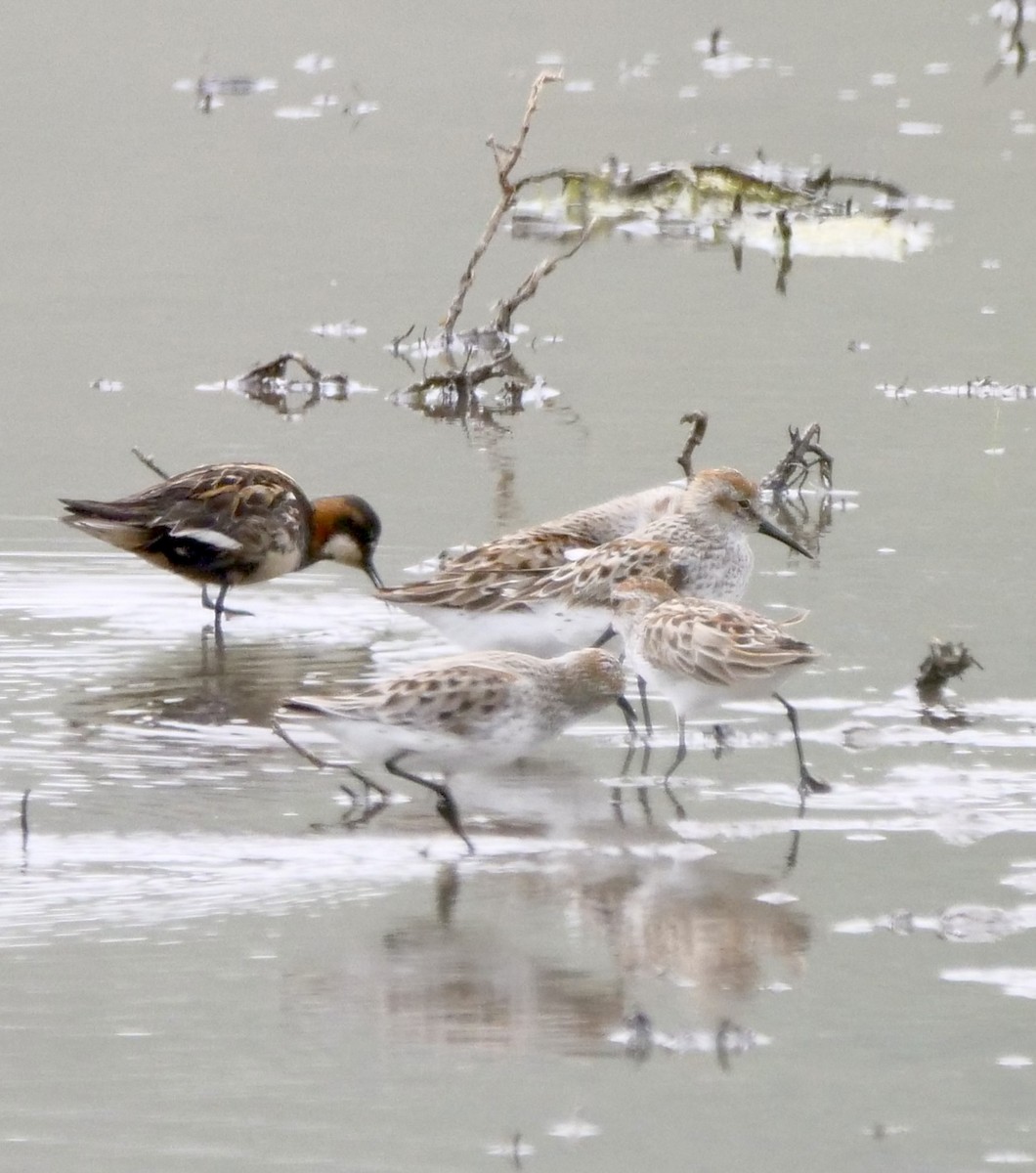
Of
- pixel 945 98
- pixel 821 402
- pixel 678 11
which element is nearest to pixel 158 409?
pixel 821 402

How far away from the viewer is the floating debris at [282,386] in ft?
45.0

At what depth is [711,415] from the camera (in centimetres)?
1301

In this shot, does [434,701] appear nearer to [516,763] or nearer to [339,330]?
[516,763]

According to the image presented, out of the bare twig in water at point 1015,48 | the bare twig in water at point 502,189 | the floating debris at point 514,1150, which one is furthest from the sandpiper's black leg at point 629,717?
the bare twig in water at point 1015,48

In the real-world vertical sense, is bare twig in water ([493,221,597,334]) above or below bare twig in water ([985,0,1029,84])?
below

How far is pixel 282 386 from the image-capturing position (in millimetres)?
13891

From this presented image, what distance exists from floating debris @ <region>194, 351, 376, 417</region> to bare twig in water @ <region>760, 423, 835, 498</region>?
124 inches

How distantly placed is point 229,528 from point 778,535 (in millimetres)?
2229

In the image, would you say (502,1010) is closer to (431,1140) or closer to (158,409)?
(431,1140)

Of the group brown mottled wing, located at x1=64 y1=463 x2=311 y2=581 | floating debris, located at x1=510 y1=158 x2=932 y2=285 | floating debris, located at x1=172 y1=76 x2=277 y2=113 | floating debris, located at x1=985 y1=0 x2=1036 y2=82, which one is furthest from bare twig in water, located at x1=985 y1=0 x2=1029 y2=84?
brown mottled wing, located at x1=64 y1=463 x2=311 y2=581

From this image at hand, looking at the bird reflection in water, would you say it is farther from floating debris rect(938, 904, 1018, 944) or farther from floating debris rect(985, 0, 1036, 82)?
floating debris rect(985, 0, 1036, 82)

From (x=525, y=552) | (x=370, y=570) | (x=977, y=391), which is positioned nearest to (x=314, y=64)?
(x=977, y=391)

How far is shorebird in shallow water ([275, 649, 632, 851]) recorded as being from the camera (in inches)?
273

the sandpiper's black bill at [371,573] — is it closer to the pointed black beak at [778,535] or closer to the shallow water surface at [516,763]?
the shallow water surface at [516,763]
